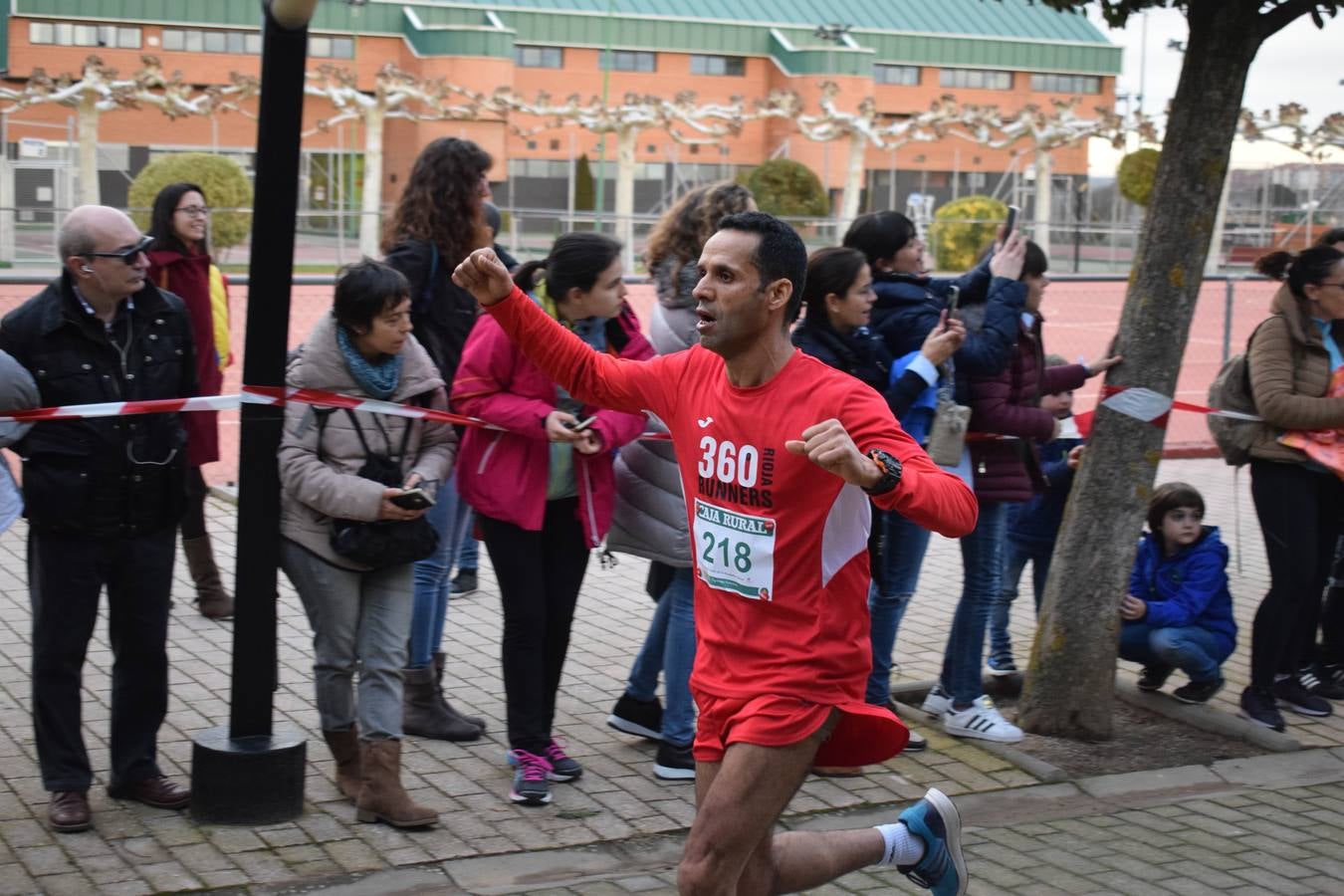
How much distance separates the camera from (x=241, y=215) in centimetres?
3175

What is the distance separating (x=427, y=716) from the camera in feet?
21.5

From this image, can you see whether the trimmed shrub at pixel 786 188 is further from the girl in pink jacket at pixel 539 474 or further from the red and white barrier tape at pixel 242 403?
the red and white barrier tape at pixel 242 403

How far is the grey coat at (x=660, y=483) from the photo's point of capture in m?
6.19

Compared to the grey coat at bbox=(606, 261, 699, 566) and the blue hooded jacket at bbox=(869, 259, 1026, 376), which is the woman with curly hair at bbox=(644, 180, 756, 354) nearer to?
the grey coat at bbox=(606, 261, 699, 566)

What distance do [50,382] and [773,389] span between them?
7.98ft

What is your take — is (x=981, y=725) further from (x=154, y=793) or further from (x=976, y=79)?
(x=976, y=79)

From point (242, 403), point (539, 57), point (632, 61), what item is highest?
point (632, 61)

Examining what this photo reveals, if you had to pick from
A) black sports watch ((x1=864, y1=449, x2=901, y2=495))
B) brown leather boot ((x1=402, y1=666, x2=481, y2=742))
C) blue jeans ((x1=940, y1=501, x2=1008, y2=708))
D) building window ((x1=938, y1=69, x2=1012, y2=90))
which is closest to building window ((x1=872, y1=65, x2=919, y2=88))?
building window ((x1=938, y1=69, x2=1012, y2=90))

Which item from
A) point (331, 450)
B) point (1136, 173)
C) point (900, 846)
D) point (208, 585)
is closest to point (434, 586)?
point (331, 450)

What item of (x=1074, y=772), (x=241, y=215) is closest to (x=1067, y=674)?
(x=1074, y=772)

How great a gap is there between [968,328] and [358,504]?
2.53 metres

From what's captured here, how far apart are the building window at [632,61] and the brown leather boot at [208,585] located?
57.2 metres

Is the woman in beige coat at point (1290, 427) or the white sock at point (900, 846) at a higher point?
the woman in beige coat at point (1290, 427)

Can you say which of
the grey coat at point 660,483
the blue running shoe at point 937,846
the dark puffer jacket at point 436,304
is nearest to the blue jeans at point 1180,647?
the grey coat at point 660,483
